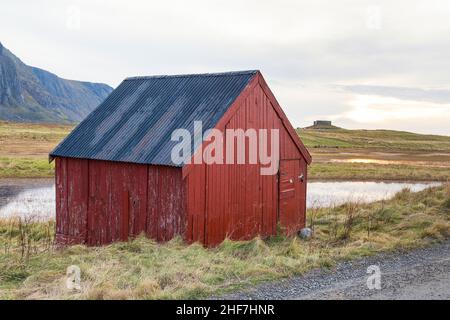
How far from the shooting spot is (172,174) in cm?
1382

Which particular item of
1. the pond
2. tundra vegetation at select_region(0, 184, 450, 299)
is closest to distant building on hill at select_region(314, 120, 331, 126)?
the pond

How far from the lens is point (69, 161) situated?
55.2ft

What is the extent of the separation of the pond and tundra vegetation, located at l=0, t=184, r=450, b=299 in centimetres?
730

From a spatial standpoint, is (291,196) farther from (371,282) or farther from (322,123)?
(322,123)

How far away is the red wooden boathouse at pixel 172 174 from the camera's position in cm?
1409

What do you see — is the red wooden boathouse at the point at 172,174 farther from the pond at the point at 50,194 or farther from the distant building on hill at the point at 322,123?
the distant building on hill at the point at 322,123

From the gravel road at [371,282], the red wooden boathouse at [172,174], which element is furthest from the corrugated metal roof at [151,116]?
the gravel road at [371,282]

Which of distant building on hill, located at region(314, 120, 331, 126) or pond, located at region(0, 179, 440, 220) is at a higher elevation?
distant building on hill, located at region(314, 120, 331, 126)

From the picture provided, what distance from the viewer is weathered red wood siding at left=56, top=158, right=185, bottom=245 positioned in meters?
14.0

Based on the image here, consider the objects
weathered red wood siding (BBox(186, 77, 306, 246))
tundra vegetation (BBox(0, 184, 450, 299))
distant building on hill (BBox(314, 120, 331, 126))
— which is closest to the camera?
tundra vegetation (BBox(0, 184, 450, 299))

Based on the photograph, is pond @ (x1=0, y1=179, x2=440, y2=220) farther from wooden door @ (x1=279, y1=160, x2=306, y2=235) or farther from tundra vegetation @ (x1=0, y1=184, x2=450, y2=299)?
wooden door @ (x1=279, y1=160, x2=306, y2=235)

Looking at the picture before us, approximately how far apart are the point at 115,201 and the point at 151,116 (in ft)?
9.34
